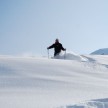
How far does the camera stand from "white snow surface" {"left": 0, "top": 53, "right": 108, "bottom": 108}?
5732 mm

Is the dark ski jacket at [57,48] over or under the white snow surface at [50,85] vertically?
over

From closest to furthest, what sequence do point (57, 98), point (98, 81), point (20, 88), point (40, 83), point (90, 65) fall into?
point (57, 98) < point (20, 88) < point (40, 83) < point (98, 81) < point (90, 65)

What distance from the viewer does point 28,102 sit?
18.4ft

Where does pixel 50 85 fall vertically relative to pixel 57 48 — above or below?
below

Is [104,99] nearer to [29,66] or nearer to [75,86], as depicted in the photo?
[75,86]

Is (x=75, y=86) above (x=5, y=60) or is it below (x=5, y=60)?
below

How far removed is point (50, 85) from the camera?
7082mm

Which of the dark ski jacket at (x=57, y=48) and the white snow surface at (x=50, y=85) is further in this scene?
the dark ski jacket at (x=57, y=48)

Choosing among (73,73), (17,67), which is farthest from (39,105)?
(73,73)

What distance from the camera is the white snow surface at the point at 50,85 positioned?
5.73m

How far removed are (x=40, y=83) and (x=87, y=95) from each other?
1.10 metres

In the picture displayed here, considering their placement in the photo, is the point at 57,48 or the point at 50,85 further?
the point at 57,48

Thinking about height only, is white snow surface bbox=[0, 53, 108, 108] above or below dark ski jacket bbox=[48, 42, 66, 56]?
below

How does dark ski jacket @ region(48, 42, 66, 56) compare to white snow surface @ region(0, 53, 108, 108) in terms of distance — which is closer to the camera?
white snow surface @ region(0, 53, 108, 108)
